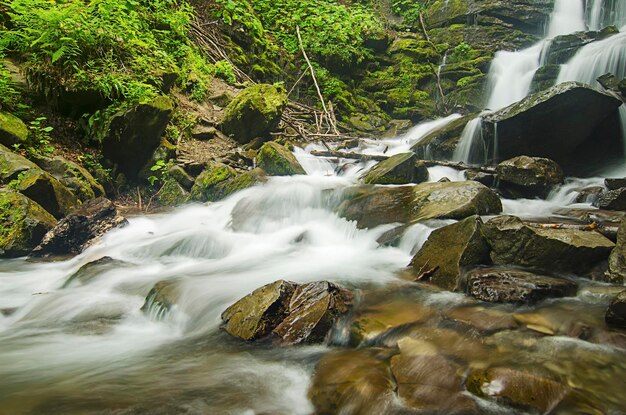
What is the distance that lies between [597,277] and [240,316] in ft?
12.3

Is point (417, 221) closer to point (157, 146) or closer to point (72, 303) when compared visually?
point (72, 303)

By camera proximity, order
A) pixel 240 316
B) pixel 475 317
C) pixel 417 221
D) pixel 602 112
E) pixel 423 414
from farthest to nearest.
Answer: pixel 602 112
pixel 417 221
pixel 240 316
pixel 475 317
pixel 423 414

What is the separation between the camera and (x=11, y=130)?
6.27m

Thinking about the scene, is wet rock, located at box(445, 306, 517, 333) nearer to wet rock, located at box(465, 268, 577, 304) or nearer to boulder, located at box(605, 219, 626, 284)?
wet rock, located at box(465, 268, 577, 304)

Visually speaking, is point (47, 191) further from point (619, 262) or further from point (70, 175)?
point (619, 262)

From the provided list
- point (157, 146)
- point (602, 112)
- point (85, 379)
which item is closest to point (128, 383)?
point (85, 379)

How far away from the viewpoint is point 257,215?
7.46 m

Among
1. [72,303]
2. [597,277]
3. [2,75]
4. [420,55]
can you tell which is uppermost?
[420,55]

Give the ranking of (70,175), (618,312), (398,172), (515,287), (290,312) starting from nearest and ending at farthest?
1. (618,312)
2. (290,312)
3. (515,287)
4. (70,175)
5. (398,172)

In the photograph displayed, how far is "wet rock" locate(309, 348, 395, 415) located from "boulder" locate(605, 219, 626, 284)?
267cm

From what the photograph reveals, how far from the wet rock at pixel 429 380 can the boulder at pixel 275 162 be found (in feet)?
21.1

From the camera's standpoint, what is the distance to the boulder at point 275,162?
9039mm

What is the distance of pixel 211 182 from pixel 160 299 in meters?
Answer: 4.32

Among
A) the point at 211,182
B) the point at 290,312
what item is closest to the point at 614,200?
the point at 290,312
